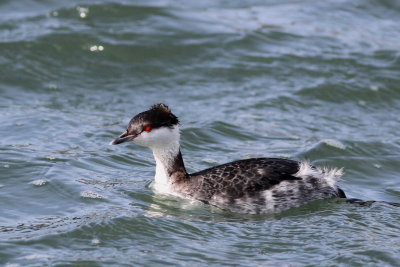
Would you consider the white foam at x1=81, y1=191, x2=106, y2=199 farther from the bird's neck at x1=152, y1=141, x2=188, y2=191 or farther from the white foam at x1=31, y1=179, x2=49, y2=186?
the bird's neck at x1=152, y1=141, x2=188, y2=191

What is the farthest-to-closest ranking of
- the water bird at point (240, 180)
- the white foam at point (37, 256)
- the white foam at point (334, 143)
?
the white foam at point (334, 143) < the water bird at point (240, 180) < the white foam at point (37, 256)

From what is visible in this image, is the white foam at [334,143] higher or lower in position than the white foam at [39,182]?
higher

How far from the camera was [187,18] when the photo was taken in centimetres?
1692

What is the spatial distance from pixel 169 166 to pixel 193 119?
3.28 metres

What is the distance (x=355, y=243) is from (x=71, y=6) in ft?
34.0

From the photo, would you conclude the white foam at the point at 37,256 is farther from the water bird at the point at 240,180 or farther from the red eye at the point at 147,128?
the red eye at the point at 147,128

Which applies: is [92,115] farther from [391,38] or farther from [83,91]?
[391,38]

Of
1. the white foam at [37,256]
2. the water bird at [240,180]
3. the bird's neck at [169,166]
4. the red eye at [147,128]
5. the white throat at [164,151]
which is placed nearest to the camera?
the white foam at [37,256]

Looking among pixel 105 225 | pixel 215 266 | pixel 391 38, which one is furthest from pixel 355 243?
pixel 391 38

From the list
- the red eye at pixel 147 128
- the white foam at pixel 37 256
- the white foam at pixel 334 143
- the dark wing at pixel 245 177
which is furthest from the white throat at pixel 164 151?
the white foam at pixel 334 143

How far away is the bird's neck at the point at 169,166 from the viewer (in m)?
9.56

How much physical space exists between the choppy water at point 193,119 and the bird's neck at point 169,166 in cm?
24

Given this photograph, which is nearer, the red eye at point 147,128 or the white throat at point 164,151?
the red eye at point 147,128

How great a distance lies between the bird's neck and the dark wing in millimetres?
379
